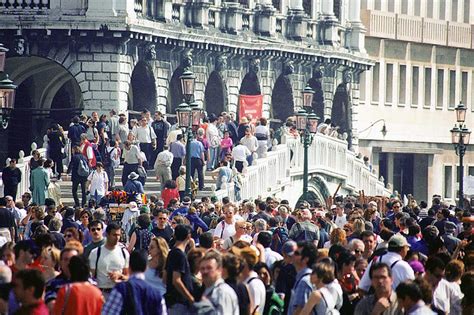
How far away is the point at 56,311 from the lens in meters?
18.7

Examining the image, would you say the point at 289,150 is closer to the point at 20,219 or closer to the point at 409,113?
the point at 20,219

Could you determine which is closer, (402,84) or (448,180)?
(402,84)

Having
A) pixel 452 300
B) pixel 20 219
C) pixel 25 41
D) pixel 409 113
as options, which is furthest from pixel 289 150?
pixel 452 300

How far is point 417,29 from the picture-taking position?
278 ft

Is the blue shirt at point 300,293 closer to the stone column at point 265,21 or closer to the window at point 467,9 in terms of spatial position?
the stone column at point 265,21

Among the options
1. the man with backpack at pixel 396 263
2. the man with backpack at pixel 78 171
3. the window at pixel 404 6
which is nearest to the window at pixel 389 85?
the window at pixel 404 6

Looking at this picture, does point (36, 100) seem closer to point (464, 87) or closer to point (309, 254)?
point (464, 87)

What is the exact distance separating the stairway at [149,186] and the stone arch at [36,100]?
7.48 meters

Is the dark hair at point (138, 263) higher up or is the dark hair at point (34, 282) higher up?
the dark hair at point (34, 282)

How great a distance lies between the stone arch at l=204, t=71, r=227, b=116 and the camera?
66375 mm

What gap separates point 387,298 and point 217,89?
46962 millimetres

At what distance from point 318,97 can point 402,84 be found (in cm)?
1225

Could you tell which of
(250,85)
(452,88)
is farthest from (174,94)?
(452,88)

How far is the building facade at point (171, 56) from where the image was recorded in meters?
56.3
